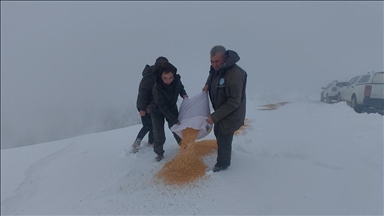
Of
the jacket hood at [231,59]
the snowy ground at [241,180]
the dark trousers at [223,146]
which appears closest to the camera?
the snowy ground at [241,180]

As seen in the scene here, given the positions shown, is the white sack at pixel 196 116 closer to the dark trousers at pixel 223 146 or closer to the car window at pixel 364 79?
the dark trousers at pixel 223 146

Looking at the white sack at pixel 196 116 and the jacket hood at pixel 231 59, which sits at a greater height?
the jacket hood at pixel 231 59

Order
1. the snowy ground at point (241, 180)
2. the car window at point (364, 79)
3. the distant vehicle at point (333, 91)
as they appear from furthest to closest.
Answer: the distant vehicle at point (333, 91), the car window at point (364, 79), the snowy ground at point (241, 180)

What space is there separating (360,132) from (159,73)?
4.09m

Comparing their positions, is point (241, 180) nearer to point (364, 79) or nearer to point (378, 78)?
point (378, 78)

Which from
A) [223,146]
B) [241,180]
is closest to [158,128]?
[223,146]

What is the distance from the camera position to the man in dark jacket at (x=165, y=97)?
3.37 m

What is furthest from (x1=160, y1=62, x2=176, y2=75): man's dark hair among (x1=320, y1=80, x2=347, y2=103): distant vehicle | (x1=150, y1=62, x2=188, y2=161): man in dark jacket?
(x1=320, y1=80, x2=347, y2=103): distant vehicle

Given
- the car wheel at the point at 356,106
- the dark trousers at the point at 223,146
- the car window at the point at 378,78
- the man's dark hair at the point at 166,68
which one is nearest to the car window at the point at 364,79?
the car window at the point at 378,78

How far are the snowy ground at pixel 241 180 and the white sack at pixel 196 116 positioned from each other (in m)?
0.68

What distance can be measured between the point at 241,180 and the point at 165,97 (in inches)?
63.7

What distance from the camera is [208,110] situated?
3523 millimetres

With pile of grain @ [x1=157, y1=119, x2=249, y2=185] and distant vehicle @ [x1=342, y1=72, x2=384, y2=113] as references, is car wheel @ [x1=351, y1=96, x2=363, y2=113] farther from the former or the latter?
pile of grain @ [x1=157, y1=119, x2=249, y2=185]

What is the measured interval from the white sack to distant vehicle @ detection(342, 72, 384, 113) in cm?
509
